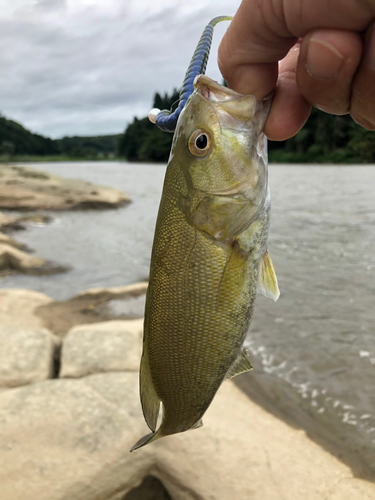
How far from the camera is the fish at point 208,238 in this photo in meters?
1.60

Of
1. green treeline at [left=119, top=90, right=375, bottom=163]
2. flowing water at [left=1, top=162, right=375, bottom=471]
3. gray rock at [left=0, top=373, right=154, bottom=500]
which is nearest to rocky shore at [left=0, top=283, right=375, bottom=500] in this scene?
gray rock at [left=0, top=373, right=154, bottom=500]

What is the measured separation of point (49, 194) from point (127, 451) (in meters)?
19.9

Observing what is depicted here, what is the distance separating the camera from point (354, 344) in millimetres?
5438

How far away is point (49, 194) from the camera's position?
2108 centimetres

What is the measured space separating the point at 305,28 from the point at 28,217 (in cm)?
1792

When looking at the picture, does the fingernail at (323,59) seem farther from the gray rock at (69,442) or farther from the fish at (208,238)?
the gray rock at (69,442)

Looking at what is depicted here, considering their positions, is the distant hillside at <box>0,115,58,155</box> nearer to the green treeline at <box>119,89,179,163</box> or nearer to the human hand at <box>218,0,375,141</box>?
the green treeline at <box>119,89,179,163</box>

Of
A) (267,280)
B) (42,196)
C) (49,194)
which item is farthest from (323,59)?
(49,194)

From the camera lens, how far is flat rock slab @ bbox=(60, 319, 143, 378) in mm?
4363

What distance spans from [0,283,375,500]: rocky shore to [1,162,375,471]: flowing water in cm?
72

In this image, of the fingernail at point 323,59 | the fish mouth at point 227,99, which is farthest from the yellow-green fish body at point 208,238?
the fingernail at point 323,59

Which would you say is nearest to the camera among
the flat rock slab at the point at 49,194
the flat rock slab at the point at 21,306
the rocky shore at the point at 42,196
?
the flat rock slab at the point at 21,306

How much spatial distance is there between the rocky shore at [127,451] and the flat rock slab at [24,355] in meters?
0.01

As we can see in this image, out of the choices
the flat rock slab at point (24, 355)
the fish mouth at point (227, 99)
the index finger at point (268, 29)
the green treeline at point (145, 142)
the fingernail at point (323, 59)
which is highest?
the green treeline at point (145, 142)
